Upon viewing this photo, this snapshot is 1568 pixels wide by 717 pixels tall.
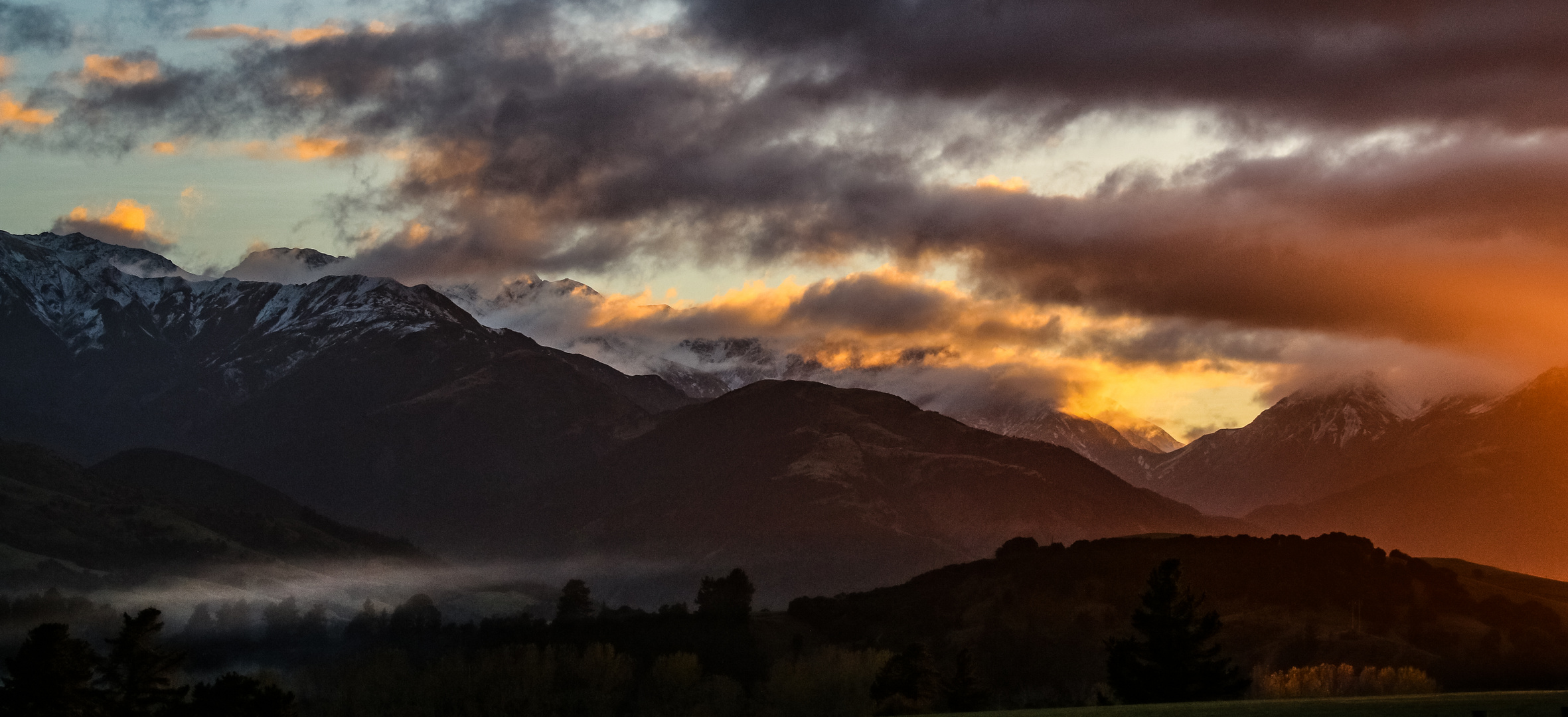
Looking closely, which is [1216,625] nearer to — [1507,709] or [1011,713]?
[1011,713]

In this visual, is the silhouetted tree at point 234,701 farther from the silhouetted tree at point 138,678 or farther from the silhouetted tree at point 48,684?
the silhouetted tree at point 48,684

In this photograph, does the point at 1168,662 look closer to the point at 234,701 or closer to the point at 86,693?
the point at 234,701

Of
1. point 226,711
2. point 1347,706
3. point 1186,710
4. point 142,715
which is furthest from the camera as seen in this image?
point 142,715

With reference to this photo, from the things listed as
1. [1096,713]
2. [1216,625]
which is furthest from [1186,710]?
Answer: [1216,625]

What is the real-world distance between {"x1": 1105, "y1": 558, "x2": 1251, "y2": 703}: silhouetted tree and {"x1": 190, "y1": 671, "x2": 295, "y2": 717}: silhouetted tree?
82051 mm

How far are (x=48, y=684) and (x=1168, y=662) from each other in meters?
106

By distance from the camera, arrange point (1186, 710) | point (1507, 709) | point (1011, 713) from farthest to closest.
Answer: point (1011, 713) → point (1186, 710) → point (1507, 709)

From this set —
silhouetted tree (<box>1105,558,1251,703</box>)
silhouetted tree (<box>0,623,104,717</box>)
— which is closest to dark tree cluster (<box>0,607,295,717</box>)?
silhouetted tree (<box>0,623,104,717</box>)

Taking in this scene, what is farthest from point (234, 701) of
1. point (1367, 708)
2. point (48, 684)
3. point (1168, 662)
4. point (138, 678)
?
point (1168, 662)

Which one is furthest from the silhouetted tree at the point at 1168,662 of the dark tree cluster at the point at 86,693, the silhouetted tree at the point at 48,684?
the silhouetted tree at the point at 48,684

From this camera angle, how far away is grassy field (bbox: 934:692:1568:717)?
8981 cm

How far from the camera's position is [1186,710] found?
110688 millimetres

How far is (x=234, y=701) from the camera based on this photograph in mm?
146250

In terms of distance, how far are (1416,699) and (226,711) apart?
92.9 metres
